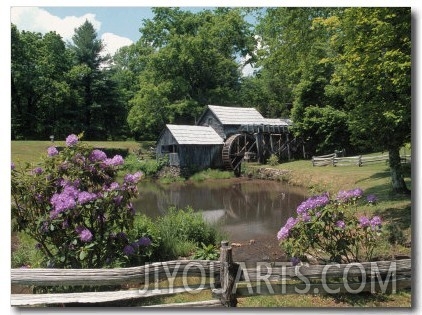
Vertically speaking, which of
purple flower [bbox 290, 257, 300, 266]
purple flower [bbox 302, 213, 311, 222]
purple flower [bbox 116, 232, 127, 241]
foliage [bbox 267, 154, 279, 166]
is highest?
foliage [bbox 267, 154, 279, 166]

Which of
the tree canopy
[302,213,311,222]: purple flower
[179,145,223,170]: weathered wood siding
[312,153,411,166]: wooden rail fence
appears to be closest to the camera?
[302,213,311,222]: purple flower

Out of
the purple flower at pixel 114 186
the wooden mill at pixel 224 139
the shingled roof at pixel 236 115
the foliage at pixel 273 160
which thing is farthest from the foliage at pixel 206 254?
the foliage at pixel 273 160

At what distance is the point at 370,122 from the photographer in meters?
5.04

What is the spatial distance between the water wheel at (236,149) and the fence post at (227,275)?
208 cm

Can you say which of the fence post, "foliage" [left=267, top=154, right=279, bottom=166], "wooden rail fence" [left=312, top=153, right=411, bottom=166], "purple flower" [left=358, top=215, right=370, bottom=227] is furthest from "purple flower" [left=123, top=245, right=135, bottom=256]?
"foliage" [left=267, top=154, right=279, bottom=166]

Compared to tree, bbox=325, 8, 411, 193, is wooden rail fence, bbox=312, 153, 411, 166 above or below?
below

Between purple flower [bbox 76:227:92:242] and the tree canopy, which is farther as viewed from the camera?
the tree canopy

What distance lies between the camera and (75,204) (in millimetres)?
3570

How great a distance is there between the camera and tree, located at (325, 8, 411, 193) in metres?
4.29

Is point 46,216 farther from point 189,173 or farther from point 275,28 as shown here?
point 275,28

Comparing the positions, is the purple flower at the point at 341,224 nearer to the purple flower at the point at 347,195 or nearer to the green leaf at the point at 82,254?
the purple flower at the point at 347,195

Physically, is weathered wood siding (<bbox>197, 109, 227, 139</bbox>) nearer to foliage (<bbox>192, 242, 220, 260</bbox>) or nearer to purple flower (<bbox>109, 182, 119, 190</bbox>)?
foliage (<bbox>192, 242, 220, 260</bbox>)
